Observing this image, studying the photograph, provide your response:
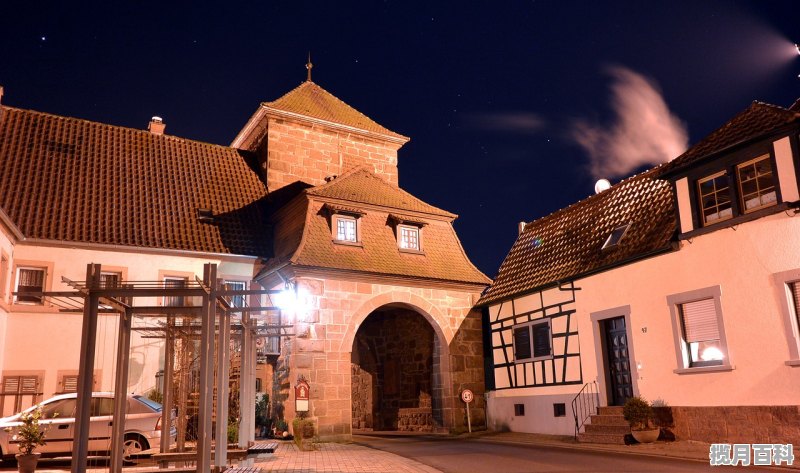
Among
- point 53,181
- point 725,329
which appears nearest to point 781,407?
point 725,329

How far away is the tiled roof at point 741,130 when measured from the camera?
Answer: 13555mm

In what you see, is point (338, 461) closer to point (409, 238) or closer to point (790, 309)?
point (790, 309)

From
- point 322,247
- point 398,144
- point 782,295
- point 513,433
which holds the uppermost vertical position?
point 398,144

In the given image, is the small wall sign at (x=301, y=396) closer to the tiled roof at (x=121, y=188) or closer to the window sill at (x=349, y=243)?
the window sill at (x=349, y=243)

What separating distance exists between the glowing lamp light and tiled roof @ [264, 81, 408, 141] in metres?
17.3

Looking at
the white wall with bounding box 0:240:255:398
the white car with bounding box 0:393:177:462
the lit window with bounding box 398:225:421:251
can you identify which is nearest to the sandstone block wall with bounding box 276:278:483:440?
the lit window with bounding box 398:225:421:251

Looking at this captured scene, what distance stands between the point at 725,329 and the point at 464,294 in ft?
33.3

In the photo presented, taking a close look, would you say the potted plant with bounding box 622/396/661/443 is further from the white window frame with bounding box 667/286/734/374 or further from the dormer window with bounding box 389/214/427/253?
the dormer window with bounding box 389/214/427/253

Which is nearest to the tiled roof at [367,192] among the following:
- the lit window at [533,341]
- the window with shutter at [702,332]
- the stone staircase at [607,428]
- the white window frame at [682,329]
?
the lit window at [533,341]

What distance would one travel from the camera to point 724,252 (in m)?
14.4

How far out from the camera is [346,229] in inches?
843

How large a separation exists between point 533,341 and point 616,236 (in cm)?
445

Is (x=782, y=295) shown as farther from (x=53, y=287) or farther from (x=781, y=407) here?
(x=53, y=287)

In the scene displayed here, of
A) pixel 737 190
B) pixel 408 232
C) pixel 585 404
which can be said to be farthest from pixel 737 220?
pixel 408 232
